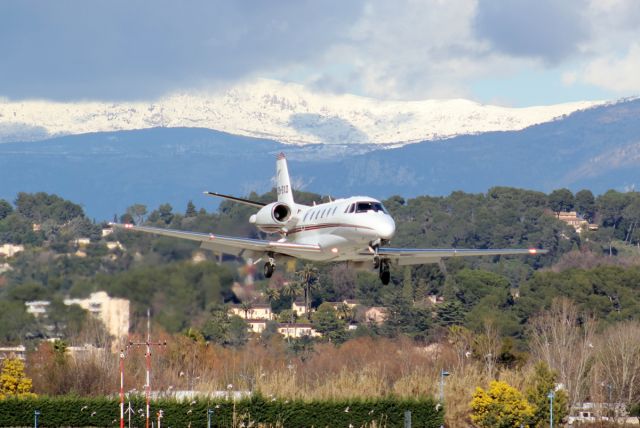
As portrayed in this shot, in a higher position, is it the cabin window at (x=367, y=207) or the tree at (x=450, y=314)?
the cabin window at (x=367, y=207)

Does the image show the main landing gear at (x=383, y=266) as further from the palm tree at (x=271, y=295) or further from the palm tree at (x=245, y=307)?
the palm tree at (x=271, y=295)

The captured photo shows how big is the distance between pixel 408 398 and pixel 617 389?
1088 inches

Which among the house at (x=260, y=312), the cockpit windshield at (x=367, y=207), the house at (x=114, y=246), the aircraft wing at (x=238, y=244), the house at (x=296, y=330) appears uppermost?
the house at (x=114, y=246)

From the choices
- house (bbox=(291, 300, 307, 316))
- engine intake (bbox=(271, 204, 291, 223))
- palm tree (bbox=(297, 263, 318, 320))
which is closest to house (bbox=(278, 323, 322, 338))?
house (bbox=(291, 300, 307, 316))

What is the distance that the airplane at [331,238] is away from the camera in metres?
53.4

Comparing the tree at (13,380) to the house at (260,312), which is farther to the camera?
the house at (260,312)

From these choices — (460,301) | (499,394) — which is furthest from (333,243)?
(460,301)

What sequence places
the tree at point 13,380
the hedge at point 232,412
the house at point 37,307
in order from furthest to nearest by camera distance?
the tree at point 13,380, the house at point 37,307, the hedge at point 232,412

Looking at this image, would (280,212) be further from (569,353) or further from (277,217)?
(569,353)

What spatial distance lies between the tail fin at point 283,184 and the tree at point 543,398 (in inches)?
940

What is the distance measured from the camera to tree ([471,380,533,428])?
80.6 metres

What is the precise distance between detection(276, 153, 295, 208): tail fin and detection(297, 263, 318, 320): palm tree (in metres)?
89.2

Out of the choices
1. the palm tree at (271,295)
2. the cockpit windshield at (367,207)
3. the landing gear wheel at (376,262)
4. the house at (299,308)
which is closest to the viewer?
the cockpit windshield at (367,207)

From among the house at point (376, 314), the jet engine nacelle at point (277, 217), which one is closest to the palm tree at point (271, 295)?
the house at point (376, 314)
